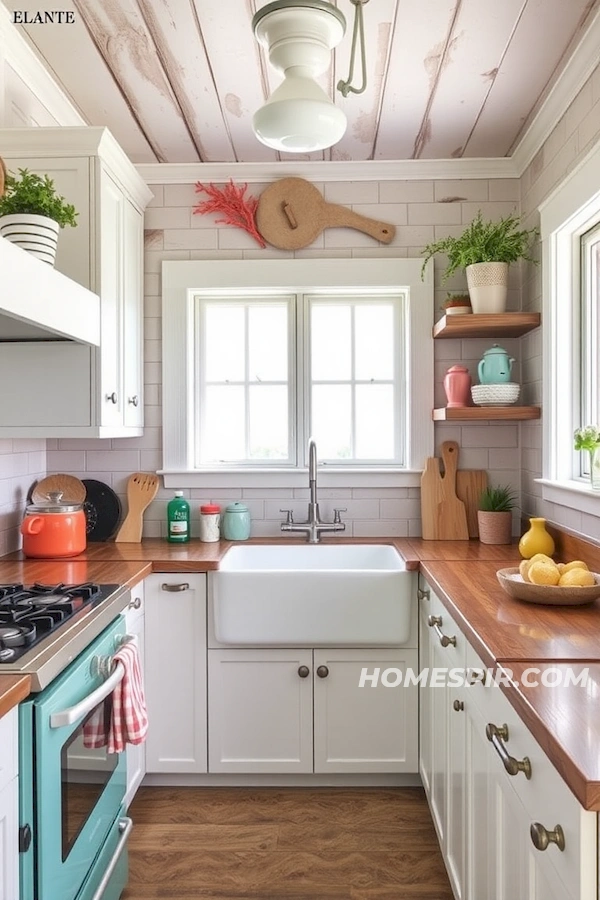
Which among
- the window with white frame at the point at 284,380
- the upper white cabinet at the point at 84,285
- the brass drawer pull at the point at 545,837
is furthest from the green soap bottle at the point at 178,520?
the brass drawer pull at the point at 545,837

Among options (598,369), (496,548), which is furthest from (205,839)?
(598,369)

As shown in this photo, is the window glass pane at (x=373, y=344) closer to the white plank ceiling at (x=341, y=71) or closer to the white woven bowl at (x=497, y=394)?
the white woven bowl at (x=497, y=394)

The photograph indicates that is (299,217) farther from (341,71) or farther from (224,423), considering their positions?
(224,423)

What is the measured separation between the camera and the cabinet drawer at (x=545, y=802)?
3.11 feet

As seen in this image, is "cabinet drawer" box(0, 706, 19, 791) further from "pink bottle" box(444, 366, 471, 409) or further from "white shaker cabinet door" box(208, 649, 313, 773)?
"pink bottle" box(444, 366, 471, 409)

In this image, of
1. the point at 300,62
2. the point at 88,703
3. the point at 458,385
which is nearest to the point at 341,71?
the point at 300,62

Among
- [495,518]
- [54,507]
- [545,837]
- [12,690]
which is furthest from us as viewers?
[495,518]

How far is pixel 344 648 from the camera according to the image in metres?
2.54

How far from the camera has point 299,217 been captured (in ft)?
10.1

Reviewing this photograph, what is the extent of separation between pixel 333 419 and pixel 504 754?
204 centimetres

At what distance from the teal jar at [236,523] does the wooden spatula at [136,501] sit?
35cm

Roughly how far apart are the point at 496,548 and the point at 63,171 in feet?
6.97

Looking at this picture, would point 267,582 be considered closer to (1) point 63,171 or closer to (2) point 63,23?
(1) point 63,171

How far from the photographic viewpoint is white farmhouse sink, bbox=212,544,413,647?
2496mm
